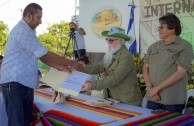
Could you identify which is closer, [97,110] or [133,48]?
[97,110]

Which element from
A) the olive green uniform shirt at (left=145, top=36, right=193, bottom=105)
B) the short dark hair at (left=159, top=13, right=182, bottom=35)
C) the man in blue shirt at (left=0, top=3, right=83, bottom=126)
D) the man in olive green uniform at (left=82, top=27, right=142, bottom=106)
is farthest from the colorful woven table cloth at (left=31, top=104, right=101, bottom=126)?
the short dark hair at (left=159, top=13, right=182, bottom=35)

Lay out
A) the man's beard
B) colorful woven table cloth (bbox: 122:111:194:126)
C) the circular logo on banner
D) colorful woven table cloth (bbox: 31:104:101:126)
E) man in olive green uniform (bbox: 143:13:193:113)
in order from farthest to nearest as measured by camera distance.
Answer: the circular logo on banner
the man's beard
man in olive green uniform (bbox: 143:13:193:113)
colorful woven table cloth (bbox: 31:104:101:126)
colorful woven table cloth (bbox: 122:111:194:126)

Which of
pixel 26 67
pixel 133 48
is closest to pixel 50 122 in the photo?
pixel 26 67

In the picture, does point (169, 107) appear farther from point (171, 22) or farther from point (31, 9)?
point (31, 9)

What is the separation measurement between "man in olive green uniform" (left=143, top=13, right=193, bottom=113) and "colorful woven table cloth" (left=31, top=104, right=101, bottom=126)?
846mm

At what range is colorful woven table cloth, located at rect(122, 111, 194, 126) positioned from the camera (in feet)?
5.71

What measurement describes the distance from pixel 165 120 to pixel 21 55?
3.84 ft

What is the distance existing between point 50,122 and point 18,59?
0.54 meters

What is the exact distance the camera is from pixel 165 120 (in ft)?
5.92

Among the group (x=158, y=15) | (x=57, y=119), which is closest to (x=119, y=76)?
(x=57, y=119)

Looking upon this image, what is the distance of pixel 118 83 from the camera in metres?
2.54

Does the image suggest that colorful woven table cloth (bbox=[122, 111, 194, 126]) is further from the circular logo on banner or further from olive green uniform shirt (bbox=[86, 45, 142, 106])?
the circular logo on banner

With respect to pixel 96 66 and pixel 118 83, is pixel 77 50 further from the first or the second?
pixel 118 83

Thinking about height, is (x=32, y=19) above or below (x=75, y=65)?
above
